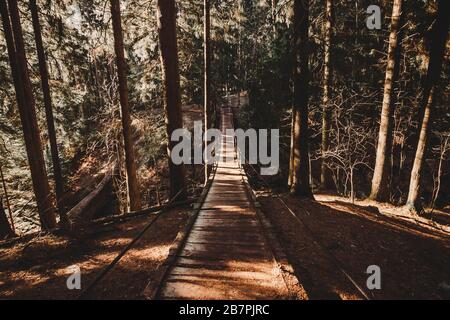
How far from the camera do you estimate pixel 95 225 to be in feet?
28.9

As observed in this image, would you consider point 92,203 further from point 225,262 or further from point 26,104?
point 225,262

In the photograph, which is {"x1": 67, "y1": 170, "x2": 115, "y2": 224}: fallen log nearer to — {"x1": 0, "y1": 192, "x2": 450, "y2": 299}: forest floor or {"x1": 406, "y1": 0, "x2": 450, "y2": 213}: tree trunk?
{"x1": 0, "y1": 192, "x2": 450, "y2": 299}: forest floor

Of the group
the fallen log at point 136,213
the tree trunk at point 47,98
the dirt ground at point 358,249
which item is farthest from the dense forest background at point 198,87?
the dirt ground at point 358,249

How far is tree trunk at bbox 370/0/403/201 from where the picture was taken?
10398mm

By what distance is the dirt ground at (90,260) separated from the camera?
5.51 meters

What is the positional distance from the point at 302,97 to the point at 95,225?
7.75 meters

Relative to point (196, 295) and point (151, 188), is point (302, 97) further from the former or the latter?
point (151, 188)

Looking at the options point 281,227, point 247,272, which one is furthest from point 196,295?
A: point 281,227

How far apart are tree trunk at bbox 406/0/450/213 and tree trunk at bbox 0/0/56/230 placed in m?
13.2

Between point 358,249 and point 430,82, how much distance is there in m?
6.94

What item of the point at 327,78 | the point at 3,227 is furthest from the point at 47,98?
the point at 327,78

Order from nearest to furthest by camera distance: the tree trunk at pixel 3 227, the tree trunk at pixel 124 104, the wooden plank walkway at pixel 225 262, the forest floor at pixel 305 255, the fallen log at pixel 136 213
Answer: the wooden plank walkway at pixel 225 262
the forest floor at pixel 305 255
the fallen log at pixel 136 213
the tree trunk at pixel 124 104
the tree trunk at pixel 3 227

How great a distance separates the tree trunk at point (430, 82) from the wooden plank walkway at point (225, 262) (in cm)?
657

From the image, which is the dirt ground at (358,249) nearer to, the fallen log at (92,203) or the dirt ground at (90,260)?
the dirt ground at (90,260)
